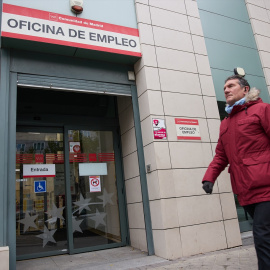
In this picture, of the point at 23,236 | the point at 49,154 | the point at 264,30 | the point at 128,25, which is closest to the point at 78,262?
the point at 23,236

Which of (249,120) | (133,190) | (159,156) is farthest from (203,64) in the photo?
(249,120)

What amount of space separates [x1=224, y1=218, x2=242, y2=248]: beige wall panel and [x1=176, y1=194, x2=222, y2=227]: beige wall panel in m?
0.25

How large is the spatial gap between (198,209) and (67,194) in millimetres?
2743

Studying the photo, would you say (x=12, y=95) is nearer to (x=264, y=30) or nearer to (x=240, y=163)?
(x=240, y=163)

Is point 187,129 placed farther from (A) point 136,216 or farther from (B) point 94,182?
(B) point 94,182

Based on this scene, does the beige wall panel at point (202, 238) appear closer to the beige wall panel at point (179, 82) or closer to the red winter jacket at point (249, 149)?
the red winter jacket at point (249, 149)

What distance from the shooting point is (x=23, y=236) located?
5387 mm

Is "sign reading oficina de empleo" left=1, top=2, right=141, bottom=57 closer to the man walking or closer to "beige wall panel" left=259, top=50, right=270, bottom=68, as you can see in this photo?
the man walking

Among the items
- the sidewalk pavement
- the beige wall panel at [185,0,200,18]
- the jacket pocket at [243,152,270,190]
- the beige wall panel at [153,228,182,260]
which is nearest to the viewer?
the jacket pocket at [243,152,270,190]

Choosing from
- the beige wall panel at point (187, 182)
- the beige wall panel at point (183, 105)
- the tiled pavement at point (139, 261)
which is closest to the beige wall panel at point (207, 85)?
the beige wall panel at point (183, 105)

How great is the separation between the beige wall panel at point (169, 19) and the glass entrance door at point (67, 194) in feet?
9.51

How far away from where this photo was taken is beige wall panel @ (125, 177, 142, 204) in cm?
547

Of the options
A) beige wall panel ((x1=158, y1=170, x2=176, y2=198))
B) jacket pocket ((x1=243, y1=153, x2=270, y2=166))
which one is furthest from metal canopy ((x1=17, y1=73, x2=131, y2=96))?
jacket pocket ((x1=243, y1=153, x2=270, y2=166))

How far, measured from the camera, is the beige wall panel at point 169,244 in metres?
4.50
